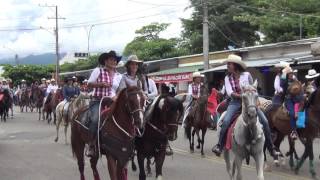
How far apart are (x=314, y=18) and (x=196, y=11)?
17.2 m

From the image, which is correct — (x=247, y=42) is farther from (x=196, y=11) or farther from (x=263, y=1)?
(x=263, y=1)

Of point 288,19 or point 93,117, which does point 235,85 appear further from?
point 288,19

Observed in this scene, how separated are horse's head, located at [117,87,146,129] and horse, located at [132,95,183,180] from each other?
206 centimetres

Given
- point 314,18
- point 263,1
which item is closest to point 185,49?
point 263,1

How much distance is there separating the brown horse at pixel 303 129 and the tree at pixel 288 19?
26.2m

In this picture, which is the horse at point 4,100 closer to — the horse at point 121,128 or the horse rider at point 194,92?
the horse rider at point 194,92

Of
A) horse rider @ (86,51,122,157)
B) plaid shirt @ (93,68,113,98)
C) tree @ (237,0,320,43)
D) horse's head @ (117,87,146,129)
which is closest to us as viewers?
horse's head @ (117,87,146,129)

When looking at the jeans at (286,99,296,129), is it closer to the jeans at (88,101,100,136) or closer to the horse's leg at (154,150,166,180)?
the horse's leg at (154,150,166,180)

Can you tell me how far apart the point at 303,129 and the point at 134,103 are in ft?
20.1

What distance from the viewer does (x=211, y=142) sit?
19609 mm

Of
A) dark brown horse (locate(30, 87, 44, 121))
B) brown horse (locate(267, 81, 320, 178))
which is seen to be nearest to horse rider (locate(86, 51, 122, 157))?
brown horse (locate(267, 81, 320, 178))

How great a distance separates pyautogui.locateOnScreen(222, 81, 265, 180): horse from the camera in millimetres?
9156

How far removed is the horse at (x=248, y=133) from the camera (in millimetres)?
9156

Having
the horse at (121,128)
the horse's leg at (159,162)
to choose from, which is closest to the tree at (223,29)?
the horse's leg at (159,162)
